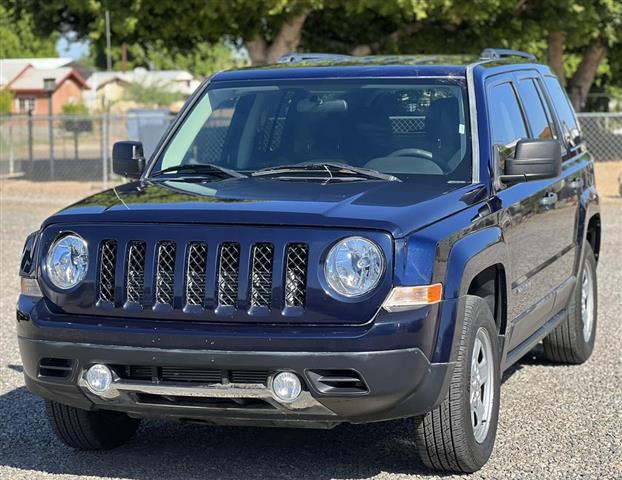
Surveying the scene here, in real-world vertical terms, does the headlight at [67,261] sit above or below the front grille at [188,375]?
above

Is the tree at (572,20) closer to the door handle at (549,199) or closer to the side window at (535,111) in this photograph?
the side window at (535,111)

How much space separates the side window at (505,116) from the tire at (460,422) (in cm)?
124

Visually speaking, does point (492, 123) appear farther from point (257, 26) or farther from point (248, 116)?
point (257, 26)

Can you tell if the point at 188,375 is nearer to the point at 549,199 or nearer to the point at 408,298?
the point at 408,298

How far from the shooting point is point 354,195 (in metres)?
5.69

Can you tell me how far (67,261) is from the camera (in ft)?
18.3

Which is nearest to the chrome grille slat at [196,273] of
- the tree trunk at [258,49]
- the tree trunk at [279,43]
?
the tree trunk at [279,43]

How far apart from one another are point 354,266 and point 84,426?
5.64 ft

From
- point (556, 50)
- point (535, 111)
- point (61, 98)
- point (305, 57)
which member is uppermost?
point (305, 57)

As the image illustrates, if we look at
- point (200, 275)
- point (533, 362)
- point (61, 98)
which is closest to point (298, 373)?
point (200, 275)

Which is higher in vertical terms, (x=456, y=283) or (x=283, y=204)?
(x=283, y=204)

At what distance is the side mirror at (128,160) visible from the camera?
6.90m

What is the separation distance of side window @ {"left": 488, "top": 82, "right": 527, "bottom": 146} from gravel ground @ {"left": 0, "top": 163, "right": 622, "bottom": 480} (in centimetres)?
154

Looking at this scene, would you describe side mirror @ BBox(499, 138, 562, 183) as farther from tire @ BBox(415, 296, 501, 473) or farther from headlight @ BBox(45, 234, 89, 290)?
headlight @ BBox(45, 234, 89, 290)
